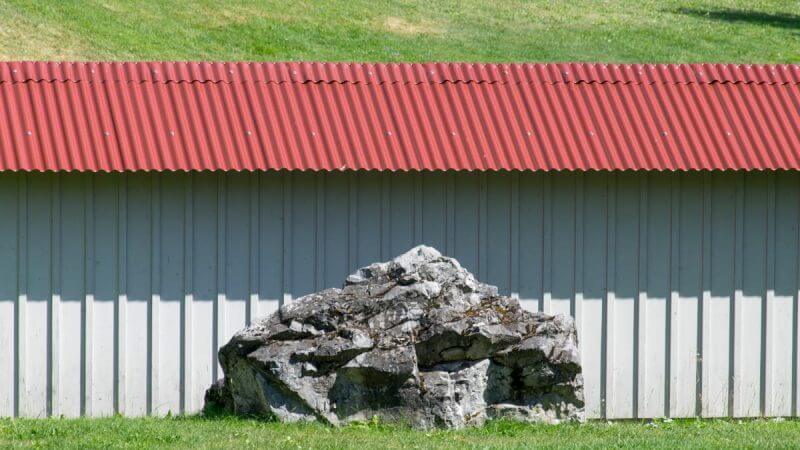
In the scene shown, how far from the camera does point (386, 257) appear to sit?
9.74 m

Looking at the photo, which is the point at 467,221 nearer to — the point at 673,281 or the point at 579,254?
the point at 579,254

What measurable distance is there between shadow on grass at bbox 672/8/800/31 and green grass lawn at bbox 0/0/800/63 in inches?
1.5

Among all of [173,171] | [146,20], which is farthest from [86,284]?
[146,20]

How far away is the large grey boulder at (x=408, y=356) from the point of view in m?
8.40

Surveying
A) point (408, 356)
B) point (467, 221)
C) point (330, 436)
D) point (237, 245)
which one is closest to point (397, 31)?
point (467, 221)

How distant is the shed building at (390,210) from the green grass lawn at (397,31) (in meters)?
11.7

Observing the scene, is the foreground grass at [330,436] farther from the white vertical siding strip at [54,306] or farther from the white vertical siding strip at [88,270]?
the white vertical siding strip at [88,270]

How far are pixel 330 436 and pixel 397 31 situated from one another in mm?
19465

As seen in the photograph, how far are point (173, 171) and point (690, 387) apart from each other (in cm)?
495

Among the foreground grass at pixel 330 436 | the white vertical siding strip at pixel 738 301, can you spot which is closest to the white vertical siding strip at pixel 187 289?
the foreground grass at pixel 330 436

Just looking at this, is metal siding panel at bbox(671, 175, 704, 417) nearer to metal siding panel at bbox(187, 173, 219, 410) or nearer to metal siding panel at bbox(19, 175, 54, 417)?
metal siding panel at bbox(187, 173, 219, 410)

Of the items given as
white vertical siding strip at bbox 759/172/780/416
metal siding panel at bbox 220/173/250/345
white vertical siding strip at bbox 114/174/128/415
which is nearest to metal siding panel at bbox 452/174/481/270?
metal siding panel at bbox 220/173/250/345

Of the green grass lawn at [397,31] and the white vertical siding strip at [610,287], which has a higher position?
the green grass lawn at [397,31]

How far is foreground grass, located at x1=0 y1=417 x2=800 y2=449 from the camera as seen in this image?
25.2 ft
